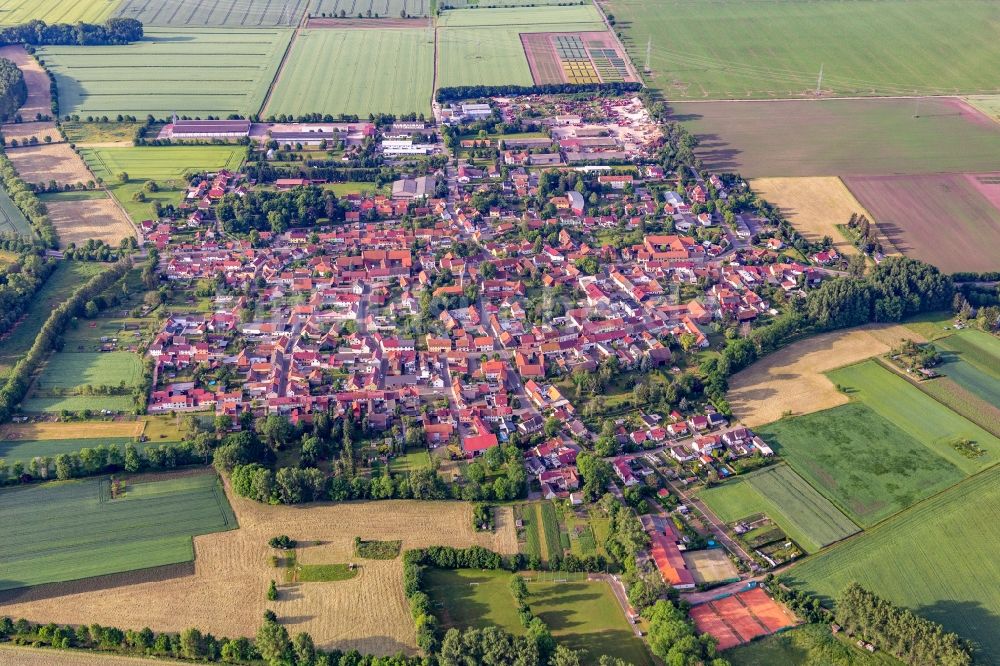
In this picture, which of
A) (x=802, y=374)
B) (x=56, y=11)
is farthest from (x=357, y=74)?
(x=802, y=374)

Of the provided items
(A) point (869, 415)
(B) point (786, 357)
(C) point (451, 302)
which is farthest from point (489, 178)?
(A) point (869, 415)

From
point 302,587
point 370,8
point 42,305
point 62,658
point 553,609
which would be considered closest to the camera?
point 62,658

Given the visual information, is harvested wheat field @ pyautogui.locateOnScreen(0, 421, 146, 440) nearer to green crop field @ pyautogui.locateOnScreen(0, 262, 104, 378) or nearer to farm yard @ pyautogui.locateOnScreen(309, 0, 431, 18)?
green crop field @ pyautogui.locateOnScreen(0, 262, 104, 378)

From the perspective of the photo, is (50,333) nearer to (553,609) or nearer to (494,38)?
(553,609)

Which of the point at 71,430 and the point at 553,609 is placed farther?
the point at 71,430

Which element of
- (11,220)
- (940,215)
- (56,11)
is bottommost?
(11,220)

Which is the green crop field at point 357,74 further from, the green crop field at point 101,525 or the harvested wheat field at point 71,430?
the green crop field at point 101,525

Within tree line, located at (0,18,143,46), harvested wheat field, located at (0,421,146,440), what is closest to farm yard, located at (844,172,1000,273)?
harvested wheat field, located at (0,421,146,440)
